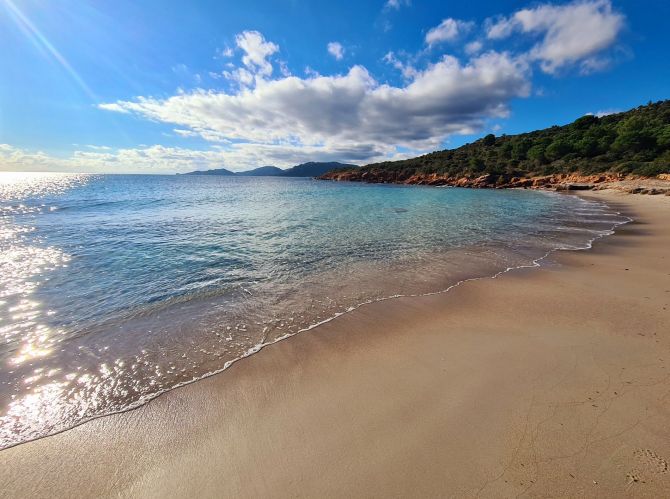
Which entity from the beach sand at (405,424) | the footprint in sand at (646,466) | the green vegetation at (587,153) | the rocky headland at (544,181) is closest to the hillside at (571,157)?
the green vegetation at (587,153)

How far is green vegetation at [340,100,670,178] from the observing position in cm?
4594

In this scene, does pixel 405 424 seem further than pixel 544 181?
No

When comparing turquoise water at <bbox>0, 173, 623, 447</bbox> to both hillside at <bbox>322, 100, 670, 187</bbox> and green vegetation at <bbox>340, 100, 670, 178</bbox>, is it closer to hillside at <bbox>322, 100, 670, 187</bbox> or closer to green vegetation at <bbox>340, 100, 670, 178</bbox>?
hillside at <bbox>322, 100, 670, 187</bbox>

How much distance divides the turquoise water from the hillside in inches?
1640

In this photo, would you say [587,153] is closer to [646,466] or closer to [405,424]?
[646,466]

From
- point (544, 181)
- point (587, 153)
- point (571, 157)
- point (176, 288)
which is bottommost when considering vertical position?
point (544, 181)

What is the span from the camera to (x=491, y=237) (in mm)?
14414

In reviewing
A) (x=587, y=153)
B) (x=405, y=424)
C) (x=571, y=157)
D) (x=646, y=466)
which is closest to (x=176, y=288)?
(x=405, y=424)

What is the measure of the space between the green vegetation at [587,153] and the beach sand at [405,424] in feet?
170

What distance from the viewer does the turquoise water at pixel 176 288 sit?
4452mm

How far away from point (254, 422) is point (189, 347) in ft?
7.71

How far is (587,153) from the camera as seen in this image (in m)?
54.9

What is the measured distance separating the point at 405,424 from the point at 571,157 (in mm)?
70906

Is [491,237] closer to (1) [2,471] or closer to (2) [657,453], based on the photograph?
(2) [657,453]
